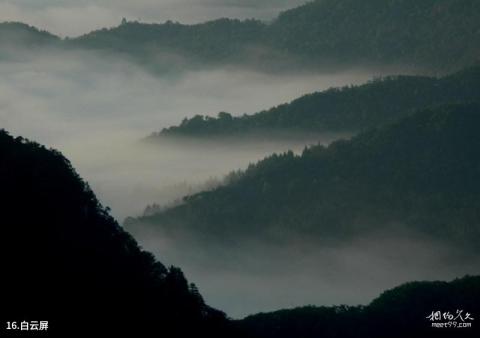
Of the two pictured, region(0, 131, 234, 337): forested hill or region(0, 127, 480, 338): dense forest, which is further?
region(0, 127, 480, 338): dense forest

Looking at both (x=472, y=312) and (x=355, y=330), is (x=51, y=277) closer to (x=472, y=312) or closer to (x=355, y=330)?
(x=355, y=330)

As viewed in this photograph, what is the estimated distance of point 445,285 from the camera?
183750 mm

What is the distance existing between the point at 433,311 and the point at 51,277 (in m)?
67.2

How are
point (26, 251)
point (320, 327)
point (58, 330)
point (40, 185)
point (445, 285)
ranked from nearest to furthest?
point (58, 330), point (26, 251), point (40, 185), point (320, 327), point (445, 285)

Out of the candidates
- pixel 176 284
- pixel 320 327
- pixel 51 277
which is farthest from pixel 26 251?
pixel 320 327

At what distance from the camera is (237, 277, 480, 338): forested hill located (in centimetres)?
16538
